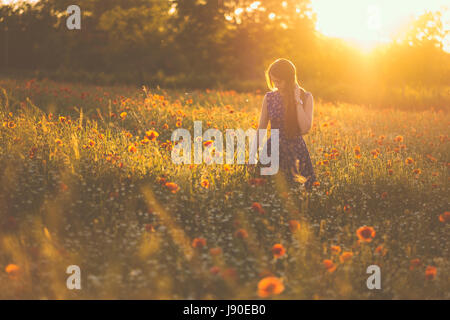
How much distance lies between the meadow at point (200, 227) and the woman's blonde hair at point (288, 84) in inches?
25.6

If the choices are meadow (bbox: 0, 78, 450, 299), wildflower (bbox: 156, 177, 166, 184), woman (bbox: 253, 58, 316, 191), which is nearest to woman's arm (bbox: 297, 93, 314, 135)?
woman (bbox: 253, 58, 316, 191)

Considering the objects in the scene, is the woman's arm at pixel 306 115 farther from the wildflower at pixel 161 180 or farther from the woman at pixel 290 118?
the wildflower at pixel 161 180

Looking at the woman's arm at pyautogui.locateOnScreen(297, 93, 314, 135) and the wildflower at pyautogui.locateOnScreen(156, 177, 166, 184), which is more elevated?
the woman's arm at pyautogui.locateOnScreen(297, 93, 314, 135)

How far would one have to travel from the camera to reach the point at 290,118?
15.9 ft

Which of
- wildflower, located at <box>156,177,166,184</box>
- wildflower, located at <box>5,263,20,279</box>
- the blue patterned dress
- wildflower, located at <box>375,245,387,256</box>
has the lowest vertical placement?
wildflower, located at <box>5,263,20,279</box>

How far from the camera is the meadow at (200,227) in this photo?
299cm

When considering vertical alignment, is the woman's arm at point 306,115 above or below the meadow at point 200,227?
above

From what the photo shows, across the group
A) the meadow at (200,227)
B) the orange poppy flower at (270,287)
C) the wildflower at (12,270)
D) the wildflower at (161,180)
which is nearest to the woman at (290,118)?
the meadow at (200,227)

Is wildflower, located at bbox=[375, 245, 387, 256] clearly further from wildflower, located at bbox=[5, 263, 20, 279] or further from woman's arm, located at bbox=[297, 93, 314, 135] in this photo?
wildflower, located at bbox=[5, 263, 20, 279]

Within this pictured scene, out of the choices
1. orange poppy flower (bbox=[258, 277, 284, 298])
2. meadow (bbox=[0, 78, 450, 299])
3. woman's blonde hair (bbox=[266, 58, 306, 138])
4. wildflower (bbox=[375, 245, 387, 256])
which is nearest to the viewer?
orange poppy flower (bbox=[258, 277, 284, 298])

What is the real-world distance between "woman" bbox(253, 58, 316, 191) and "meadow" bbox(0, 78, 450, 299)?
0.24 m

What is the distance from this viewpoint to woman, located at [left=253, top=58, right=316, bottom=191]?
465cm
